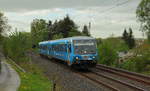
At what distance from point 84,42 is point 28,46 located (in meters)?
11.2

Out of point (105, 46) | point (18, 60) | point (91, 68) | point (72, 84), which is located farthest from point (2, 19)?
point (72, 84)

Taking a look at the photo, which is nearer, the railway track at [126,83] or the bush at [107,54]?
the railway track at [126,83]

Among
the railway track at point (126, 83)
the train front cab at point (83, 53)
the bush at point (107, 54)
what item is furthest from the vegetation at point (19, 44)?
the railway track at point (126, 83)

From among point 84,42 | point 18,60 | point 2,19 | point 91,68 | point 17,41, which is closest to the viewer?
point 84,42

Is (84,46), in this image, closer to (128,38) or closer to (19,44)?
(19,44)

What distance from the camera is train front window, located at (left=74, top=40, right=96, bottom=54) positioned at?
2480 cm

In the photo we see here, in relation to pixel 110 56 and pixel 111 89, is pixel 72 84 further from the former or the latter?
pixel 110 56

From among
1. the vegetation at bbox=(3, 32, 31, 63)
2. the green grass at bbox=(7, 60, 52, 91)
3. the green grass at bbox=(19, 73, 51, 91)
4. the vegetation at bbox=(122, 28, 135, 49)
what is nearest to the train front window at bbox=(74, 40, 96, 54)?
the green grass at bbox=(7, 60, 52, 91)

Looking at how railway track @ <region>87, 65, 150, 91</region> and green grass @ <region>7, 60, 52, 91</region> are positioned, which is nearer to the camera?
green grass @ <region>7, 60, 52, 91</region>

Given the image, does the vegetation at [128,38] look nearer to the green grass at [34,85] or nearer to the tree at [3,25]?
the tree at [3,25]

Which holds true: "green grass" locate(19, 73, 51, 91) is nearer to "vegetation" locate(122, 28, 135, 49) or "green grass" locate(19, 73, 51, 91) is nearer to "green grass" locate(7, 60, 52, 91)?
"green grass" locate(7, 60, 52, 91)

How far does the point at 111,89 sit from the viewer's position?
1550 centimetres

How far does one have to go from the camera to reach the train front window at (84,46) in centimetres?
2480

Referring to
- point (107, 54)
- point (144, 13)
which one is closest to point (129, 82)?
point (107, 54)
